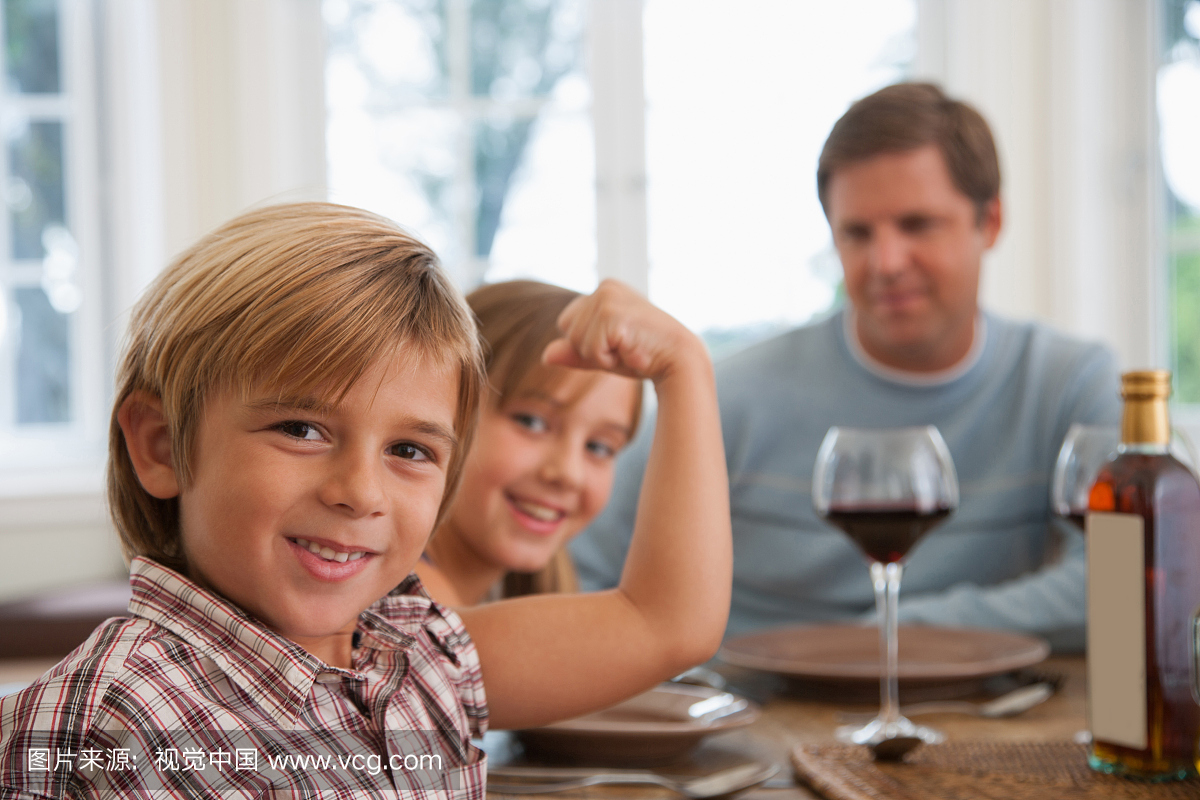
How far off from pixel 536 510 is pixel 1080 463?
56 cm

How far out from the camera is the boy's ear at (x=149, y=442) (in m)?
0.66

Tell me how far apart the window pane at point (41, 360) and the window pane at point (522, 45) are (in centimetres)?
161

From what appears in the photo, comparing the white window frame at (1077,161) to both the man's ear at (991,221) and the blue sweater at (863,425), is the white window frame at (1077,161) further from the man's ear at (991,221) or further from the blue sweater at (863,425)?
the man's ear at (991,221)

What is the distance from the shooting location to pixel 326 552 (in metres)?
0.64

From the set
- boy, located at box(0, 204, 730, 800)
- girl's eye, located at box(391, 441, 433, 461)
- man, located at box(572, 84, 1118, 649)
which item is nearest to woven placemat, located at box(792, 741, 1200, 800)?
boy, located at box(0, 204, 730, 800)

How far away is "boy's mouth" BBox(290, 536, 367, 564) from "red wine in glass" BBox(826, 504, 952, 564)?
0.54 meters

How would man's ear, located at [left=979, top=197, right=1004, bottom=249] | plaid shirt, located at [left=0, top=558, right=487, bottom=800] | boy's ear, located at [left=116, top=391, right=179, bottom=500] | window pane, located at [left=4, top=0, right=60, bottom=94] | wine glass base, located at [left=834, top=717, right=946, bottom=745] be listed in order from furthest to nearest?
1. window pane, located at [left=4, top=0, right=60, bottom=94]
2. man's ear, located at [left=979, top=197, right=1004, bottom=249]
3. wine glass base, located at [left=834, top=717, right=946, bottom=745]
4. boy's ear, located at [left=116, top=391, right=179, bottom=500]
5. plaid shirt, located at [left=0, top=558, right=487, bottom=800]

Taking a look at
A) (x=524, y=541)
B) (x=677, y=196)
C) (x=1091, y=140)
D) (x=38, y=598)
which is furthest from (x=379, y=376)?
(x=1091, y=140)

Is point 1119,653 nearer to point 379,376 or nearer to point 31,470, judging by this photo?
point 379,376

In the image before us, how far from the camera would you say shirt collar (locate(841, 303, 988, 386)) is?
1.85 metres

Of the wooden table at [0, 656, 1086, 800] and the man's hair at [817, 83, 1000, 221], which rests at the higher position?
the man's hair at [817, 83, 1000, 221]

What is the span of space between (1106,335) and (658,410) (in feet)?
9.60

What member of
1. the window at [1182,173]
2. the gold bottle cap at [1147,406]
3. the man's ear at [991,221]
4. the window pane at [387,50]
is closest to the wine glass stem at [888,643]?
the gold bottle cap at [1147,406]

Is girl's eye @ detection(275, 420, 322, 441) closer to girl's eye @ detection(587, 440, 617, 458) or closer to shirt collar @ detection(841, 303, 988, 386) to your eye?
girl's eye @ detection(587, 440, 617, 458)
